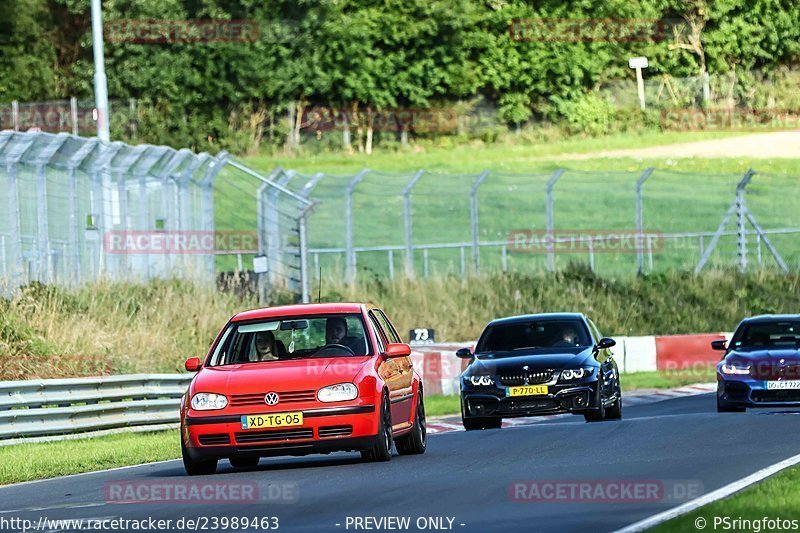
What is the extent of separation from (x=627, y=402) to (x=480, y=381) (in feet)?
24.1

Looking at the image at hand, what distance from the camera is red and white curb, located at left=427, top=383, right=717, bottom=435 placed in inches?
941

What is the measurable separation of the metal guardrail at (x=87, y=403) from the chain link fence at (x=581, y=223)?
16.4 m

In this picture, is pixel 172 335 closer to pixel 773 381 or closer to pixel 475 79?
pixel 773 381

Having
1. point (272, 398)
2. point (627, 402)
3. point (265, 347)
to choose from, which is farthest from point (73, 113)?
point (272, 398)

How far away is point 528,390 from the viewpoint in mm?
21250

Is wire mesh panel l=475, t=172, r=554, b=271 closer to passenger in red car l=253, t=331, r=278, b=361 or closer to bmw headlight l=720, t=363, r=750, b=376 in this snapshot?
bmw headlight l=720, t=363, r=750, b=376

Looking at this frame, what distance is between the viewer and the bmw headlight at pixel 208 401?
50.4 ft

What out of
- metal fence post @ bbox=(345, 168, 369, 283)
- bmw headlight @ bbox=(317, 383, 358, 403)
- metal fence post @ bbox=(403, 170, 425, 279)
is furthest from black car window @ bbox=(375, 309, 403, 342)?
metal fence post @ bbox=(403, 170, 425, 279)

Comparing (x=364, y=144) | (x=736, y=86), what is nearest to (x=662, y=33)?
(x=736, y=86)

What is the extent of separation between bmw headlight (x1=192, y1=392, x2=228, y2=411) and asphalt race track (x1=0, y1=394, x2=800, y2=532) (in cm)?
59

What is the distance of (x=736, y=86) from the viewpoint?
75500 mm

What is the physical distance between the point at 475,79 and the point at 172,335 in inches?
1790

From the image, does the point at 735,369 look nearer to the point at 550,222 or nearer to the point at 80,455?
the point at 80,455

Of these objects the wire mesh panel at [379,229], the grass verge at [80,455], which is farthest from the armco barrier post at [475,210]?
the grass verge at [80,455]
